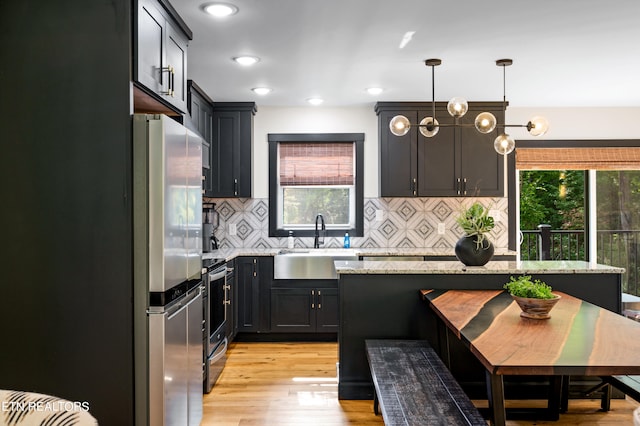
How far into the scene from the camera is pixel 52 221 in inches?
88.0

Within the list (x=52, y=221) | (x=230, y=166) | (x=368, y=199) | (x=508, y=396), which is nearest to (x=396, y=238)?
(x=368, y=199)

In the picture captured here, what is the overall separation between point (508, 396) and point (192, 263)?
233cm

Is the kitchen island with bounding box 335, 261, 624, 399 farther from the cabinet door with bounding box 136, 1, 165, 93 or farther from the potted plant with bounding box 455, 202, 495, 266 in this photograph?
the cabinet door with bounding box 136, 1, 165, 93

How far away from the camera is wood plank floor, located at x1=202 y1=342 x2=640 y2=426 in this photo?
Result: 3.13m

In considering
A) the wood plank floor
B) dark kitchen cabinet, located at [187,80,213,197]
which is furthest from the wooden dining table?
dark kitchen cabinet, located at [187,80,213,197]

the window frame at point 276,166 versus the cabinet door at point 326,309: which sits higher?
the window frame at point 276,166

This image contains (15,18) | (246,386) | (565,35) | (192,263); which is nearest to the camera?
(15,18)

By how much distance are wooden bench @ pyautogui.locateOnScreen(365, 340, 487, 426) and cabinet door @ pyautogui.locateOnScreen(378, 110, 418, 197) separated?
7.92ft

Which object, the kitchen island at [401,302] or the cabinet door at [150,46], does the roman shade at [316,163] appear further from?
the cabinet door at [150,46]

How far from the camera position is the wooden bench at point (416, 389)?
6.77 feet

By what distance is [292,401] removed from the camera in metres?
3.44

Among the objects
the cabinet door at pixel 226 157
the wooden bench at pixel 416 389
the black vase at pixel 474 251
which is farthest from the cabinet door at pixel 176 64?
the cabinet door at pixel 226 157

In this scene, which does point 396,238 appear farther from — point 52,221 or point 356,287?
point 52,221

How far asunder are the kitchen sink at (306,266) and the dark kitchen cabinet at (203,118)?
1030 mm
